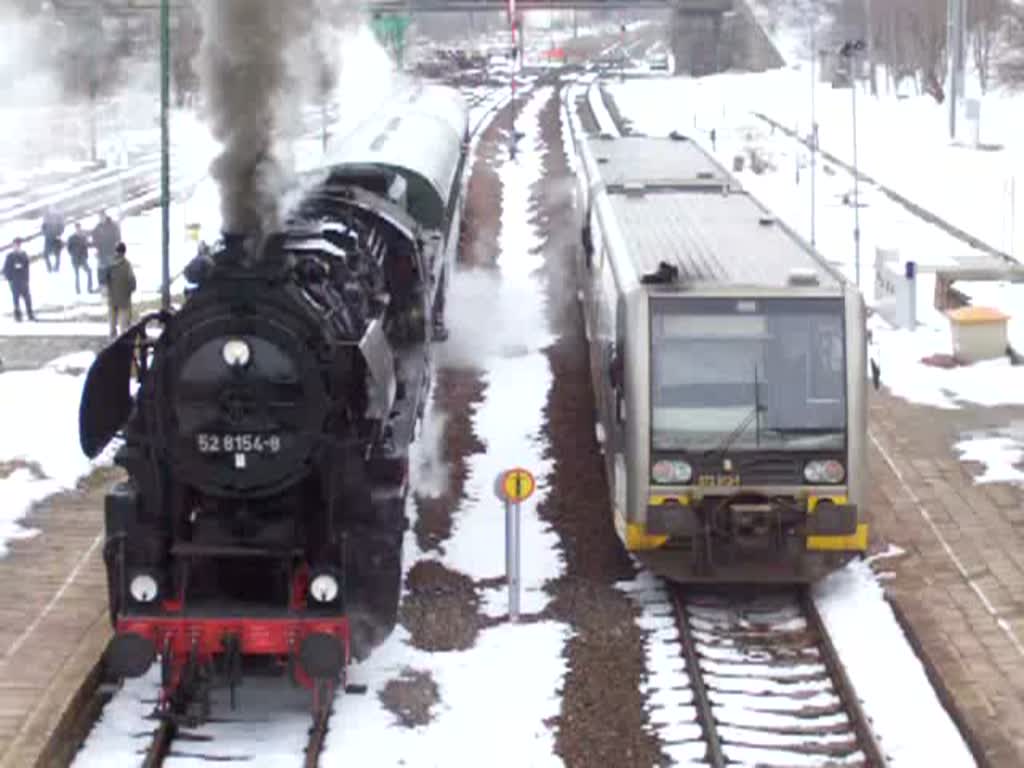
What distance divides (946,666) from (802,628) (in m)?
1.25

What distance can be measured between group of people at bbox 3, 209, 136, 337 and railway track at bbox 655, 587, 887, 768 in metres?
6.94

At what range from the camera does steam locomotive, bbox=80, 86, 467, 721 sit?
9.73 meters

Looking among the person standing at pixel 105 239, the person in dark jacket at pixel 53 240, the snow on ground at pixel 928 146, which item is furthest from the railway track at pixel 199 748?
the snow on ground at pixel 928 146

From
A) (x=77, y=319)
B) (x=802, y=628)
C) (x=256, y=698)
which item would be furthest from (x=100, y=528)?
(x=77, y=319)

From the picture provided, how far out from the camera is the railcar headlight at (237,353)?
379 inches

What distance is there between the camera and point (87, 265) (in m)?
26.9

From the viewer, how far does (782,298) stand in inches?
457

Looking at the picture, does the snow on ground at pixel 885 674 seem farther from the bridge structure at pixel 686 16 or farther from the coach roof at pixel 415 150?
the bridge structure at pixel 686 16

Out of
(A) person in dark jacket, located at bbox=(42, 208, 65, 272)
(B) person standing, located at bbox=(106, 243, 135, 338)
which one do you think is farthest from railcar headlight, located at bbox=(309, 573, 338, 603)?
(A) person in dark jacket, located at bbox=(42, 208, 65, 272)

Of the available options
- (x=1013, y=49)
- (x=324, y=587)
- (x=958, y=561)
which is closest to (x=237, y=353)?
(x=324, y=587)

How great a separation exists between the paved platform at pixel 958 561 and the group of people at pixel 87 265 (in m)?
7.48

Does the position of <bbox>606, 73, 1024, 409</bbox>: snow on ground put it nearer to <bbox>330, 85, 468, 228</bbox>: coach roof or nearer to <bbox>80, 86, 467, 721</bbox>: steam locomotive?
<bbox>330, 85, 468, 228</bbox>: coach roof

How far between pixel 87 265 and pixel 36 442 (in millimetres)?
11659

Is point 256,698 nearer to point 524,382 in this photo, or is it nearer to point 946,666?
point 946,666
